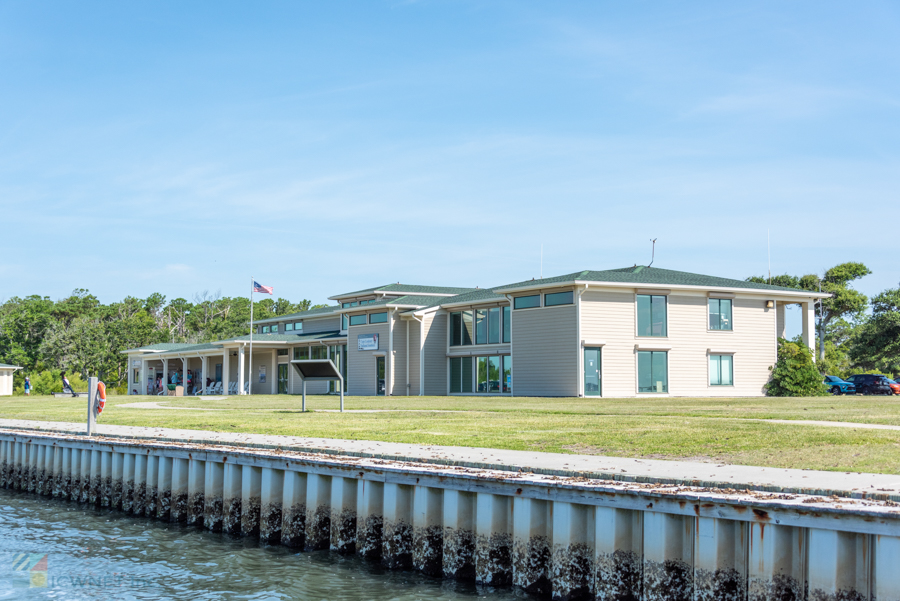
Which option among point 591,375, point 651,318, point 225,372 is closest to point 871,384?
point 651,318

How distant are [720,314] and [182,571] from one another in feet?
96.6

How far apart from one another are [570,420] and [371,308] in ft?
81.3

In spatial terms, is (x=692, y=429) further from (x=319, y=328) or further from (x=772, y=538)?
(x=319, y=328)

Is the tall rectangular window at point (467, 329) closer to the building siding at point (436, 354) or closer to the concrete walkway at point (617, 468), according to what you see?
the building siding at point (436, 354)

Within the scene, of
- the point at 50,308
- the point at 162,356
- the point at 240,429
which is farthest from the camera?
the point at 50,308

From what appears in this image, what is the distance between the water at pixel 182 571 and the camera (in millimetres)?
9547

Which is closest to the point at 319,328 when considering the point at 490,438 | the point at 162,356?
the point at 162,356

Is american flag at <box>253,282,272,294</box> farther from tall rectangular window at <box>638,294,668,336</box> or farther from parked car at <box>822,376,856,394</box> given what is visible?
parked car at <box>822,376,856,394</box>

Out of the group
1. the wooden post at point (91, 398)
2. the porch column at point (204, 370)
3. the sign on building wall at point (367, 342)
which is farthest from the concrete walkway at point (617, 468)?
the porch column at point (204, 370)

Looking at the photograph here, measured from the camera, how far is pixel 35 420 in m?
22.6

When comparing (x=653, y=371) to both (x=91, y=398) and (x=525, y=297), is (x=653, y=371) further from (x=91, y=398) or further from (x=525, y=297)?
(x=91, y=398)

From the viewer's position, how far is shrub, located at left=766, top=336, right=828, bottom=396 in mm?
33750

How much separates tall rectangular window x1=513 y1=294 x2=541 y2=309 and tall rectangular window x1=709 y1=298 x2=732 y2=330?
25.2 ft

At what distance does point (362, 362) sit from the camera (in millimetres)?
42562
